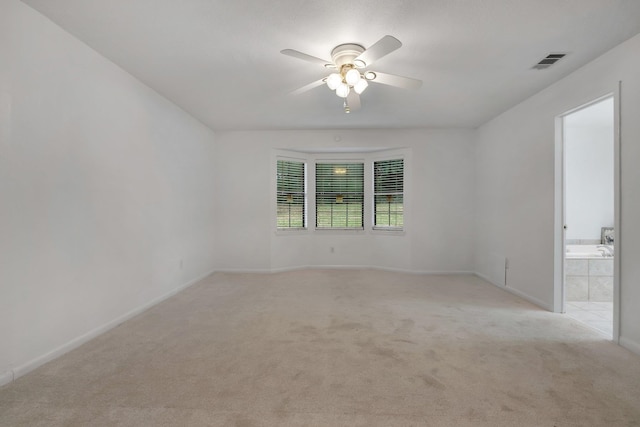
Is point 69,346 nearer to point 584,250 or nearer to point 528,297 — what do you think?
point 528,297

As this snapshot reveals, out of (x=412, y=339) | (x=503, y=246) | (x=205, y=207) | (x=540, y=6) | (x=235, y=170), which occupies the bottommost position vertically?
(x=412, y=339)

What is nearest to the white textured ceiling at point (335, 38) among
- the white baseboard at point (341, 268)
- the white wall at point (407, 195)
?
the white wall at point (407, 195)

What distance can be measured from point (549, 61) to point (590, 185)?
123 inches

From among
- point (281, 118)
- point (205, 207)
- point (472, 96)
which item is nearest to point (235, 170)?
point (205, 207)

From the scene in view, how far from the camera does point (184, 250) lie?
4.55 meters

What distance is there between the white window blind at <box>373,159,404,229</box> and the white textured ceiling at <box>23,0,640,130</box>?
206cm

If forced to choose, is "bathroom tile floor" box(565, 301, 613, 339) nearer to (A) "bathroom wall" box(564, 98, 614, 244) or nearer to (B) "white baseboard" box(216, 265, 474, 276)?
(A) "bathroom wall" box(564, 98, 614, 244)

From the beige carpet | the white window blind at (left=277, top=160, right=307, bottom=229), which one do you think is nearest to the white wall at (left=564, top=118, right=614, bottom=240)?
the beige carpet

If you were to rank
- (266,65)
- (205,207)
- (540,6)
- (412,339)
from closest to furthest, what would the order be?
(540,6) → (412,339) → (266,65) → (205,207)

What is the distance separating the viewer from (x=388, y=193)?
19.6 feet

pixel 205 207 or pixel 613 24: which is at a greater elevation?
pixel 613 24

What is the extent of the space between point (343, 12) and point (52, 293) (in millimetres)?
3069

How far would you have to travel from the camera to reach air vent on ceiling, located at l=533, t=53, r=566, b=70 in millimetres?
2826

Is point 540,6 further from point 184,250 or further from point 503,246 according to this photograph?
point 184,250
